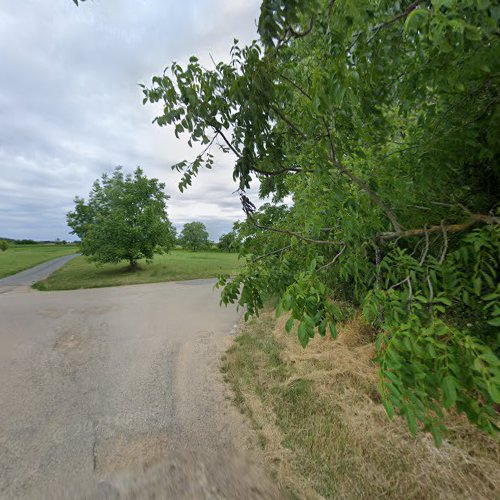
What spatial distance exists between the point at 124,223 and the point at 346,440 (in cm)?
1661

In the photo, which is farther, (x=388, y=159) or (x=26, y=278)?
(x=26, y=278)

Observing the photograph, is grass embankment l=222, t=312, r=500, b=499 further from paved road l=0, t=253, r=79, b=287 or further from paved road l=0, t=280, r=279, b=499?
paved road l=0, t=253, r=79, b=287

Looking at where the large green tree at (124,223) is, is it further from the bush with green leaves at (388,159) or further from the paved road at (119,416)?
the bush with green leaves at (388,159)

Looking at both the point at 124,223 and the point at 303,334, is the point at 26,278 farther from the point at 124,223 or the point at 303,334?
the point at 303,334

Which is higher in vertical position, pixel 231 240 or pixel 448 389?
pixel 231 240

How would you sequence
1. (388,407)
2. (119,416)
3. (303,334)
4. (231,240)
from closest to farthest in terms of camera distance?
(388,407) → (303,334) → (119,416) → (231,240)

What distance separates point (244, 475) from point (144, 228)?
16382 millimetres

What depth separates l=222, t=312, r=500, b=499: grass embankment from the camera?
7.25 ft

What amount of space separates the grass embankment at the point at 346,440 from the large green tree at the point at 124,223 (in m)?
14.5

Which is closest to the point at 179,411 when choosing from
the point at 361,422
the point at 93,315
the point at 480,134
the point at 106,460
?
the point at 106,460

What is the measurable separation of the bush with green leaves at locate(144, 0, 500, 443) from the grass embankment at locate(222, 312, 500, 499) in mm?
509

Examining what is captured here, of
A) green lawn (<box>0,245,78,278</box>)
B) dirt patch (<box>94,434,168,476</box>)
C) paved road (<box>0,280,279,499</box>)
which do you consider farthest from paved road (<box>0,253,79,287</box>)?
dirt patch (<box>94,434,168,476</box>)

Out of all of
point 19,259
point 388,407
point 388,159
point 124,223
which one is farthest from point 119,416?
point 19,259

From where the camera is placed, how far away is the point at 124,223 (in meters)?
16.1
